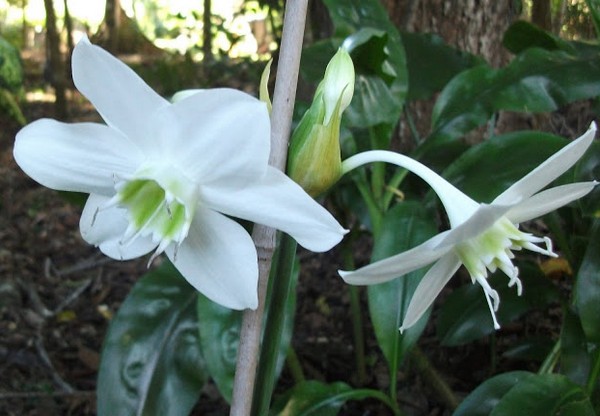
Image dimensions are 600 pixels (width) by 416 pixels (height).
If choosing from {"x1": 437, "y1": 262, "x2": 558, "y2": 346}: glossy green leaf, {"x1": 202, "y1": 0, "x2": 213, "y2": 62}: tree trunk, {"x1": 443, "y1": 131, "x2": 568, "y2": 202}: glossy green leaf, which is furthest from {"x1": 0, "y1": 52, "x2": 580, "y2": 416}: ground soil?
{"x1": 202, "y1": 0, "x2": 213, "y2": 62}: tree trunk

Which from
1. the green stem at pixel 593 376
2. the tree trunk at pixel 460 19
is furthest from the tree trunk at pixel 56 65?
the green stem at pixel 593 376

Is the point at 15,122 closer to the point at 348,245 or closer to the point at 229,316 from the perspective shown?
the point at 348,245

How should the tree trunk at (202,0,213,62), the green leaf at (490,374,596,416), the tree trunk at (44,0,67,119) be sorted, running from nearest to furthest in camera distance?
the green leaf at (490,374,596,416)
the tree trunk at (44,0,67,119)
the tree trunk at (202,0,213,62)

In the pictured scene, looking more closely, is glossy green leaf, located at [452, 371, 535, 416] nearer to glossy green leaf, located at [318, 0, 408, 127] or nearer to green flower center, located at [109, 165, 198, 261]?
glossy green leaf, located at [318, 0, 408, 127]

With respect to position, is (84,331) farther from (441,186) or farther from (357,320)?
(441,186)

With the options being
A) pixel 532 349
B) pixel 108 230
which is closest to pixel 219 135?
pixel 108 230

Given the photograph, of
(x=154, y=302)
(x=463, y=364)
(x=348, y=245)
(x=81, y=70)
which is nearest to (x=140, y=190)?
(x=81, y=70)
